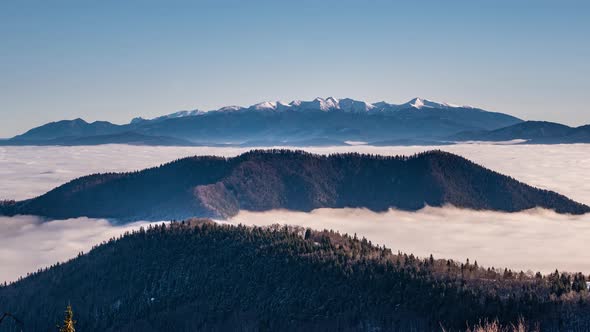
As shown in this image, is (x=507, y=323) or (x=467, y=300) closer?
(x=507, y=323)

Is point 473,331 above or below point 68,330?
below

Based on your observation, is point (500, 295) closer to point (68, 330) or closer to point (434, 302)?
point (434, 302)

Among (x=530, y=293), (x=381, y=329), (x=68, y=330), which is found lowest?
(x=381, y=329)

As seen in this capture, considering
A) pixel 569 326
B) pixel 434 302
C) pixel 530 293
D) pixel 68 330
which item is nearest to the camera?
pixel 68 330

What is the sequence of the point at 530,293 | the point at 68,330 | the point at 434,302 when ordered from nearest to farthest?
the point at 68,330 < the point at 530,293 < the point at 434,302

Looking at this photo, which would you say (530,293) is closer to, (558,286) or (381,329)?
(558,286)

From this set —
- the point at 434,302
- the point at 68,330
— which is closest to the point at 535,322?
the point at 434,302

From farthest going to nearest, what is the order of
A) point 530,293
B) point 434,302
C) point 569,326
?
point 434,302, point 530,293, point 569,326

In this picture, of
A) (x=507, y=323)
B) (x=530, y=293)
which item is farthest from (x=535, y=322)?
(x=530, y=293)

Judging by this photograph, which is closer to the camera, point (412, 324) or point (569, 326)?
point (569, 326)
